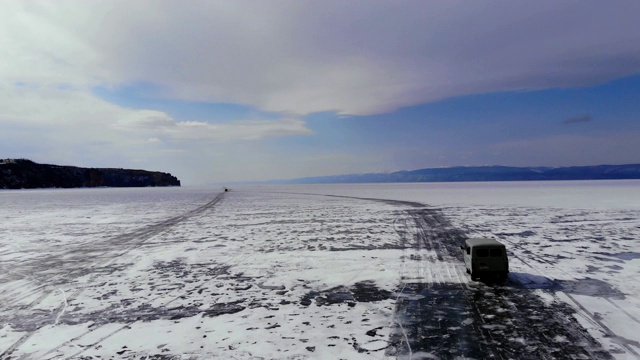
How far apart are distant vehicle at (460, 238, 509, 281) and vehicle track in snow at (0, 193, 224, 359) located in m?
10.1

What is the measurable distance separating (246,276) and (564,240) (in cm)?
1514

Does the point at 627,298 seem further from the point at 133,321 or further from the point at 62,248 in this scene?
the point at 62,248

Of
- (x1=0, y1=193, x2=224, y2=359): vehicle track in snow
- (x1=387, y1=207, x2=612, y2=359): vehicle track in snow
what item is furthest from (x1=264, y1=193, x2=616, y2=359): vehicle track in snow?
(x1=0, y1=193, x2=224, y2=359): vehicle track in snow

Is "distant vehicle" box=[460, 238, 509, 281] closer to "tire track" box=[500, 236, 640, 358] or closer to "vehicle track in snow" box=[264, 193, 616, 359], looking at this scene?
"vehicle track in snow" box=[264, 193, 616, 359]

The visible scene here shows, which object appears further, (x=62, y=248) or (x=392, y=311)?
(x=62, y=248)

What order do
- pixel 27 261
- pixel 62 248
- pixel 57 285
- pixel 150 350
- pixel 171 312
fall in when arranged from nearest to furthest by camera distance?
pixel 150 350
pixel 171 312
pixel 57 285
pixel 27 261
pixel 62 248

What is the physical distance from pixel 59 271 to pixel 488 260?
1522cm

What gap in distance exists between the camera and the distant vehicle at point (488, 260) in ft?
34.4

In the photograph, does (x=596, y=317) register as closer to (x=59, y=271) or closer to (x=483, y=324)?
(x=483, y=324)

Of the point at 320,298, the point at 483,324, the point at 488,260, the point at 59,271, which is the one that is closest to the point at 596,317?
the point at 483,324

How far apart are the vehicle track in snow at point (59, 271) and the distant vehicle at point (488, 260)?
1014 cm

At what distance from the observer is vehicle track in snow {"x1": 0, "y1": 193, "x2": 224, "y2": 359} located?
341 inches

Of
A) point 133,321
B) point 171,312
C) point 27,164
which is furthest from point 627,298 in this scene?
point 27,164

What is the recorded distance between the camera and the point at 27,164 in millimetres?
196000
